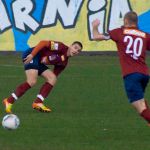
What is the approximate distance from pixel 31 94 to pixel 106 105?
2.84 m

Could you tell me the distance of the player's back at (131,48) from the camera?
1135 centimetres

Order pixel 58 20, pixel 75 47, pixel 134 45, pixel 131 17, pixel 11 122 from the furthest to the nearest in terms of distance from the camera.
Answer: pixel 58 20 → pixel 75 47 → pixel 11 122 → pixel 134 45 → pixel 131 17

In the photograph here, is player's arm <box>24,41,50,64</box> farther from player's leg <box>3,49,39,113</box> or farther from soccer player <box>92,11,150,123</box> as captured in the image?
soccer player <box>92,11,150,123</box>

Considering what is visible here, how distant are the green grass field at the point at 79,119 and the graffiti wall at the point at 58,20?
419 inches

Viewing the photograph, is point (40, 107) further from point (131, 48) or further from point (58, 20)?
point (58, 20)

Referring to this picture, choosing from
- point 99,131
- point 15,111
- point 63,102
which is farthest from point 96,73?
point 99,131

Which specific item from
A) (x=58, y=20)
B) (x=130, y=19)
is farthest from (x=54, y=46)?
(x=58, y=20)

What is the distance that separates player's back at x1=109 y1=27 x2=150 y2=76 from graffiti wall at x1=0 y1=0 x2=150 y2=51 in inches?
849

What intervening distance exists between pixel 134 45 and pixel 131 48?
0.07 meters

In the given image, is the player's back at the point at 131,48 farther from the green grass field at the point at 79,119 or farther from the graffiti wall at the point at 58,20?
the graffiti wall at the point at 58,20

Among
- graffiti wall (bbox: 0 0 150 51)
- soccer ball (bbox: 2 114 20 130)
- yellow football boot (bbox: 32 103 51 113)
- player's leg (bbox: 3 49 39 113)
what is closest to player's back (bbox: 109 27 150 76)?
soccer ball (bbox: 2 114 20 130)

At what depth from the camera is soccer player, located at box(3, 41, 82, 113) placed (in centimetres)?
1434

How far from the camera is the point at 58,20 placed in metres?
33.1

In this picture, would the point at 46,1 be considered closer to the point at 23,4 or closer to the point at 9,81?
the point at 23,4
